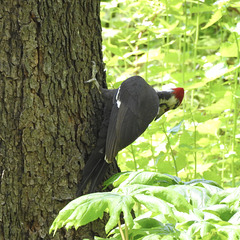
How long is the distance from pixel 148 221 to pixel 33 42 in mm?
825

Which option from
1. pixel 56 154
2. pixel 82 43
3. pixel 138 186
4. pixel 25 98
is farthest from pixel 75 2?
pixel 138 186

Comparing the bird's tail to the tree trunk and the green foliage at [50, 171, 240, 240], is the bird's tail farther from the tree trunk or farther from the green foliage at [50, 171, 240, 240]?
the green foliage at [50, 171, 240, 240]

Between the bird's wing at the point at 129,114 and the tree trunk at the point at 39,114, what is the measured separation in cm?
15

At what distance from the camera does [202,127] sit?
219 centimetres

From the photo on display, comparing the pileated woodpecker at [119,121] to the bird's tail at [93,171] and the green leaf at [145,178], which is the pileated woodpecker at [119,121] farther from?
the green leaf at [145,178]

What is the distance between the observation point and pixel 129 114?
182 cm

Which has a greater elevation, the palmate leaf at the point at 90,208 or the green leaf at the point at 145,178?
the palmate leaf at the point at 90,208

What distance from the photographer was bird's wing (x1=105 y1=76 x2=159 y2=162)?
1.75 m

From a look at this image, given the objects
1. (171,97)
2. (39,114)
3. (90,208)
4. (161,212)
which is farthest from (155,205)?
(171,97)

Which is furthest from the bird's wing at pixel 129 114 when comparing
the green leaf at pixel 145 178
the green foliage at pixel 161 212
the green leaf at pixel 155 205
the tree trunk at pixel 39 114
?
the green leaf at pixel 155 205

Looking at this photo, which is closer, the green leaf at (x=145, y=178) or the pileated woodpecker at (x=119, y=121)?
the green leaf at (x=145, y=178)

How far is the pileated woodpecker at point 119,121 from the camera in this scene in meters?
1.71

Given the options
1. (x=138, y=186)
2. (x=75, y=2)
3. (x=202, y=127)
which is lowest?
(x=202, y=127)

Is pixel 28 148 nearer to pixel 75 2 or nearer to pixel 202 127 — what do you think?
pixel 75 2
